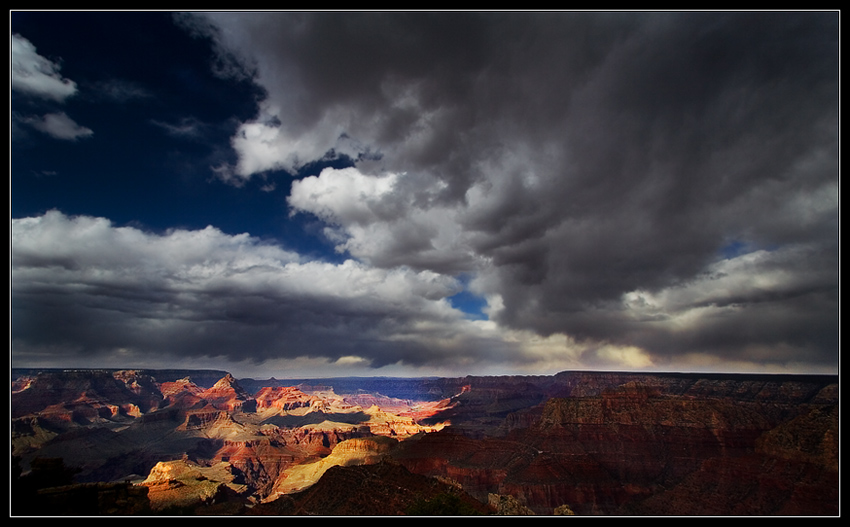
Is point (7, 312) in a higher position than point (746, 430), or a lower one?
higher

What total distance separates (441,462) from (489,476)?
51.9 feet

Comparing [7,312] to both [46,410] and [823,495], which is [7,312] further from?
[46,410]

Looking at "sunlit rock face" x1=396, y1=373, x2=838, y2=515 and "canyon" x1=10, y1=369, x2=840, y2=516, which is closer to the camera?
Result: "canyon" x1=10, y1=369, x2=840, y2=516

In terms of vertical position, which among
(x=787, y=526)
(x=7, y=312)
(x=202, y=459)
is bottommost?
(x=202, y=459)

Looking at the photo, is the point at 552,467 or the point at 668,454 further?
the point at 668,454

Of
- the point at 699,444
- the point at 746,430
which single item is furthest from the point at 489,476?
the point at 746,430

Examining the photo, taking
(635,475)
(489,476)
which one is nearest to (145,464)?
(489,476)

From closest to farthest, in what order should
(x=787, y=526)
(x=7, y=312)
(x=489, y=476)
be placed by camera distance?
(x=787, y=526)
(x=7, y=312)
(x=489, y=476)

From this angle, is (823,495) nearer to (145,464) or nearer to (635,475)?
(635,475)

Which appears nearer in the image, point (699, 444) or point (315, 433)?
Answer: point (699, 444)

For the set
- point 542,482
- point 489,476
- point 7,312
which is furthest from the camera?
point 489,476

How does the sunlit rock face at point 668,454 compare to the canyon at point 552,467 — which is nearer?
the canyon at point 552,467

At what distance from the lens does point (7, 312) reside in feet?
106

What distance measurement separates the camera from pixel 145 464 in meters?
147
